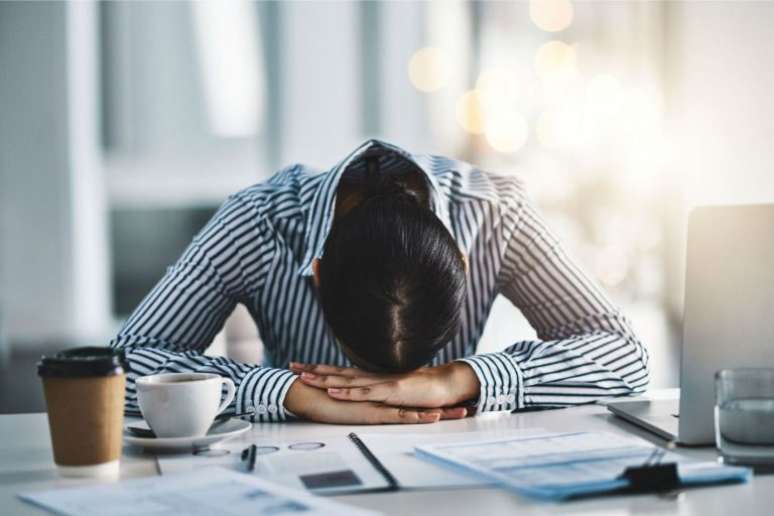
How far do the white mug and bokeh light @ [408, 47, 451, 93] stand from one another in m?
3.89

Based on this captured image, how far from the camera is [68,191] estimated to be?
4418 millimetres

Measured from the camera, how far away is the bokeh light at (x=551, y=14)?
498cm

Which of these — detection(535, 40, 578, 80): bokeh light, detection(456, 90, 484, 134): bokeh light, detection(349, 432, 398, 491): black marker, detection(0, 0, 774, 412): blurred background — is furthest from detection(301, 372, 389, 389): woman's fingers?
detection(535, 40, 578, 80): bokeh light

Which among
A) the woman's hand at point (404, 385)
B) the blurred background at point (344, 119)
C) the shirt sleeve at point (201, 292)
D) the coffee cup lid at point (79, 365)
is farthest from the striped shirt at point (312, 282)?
the blurred background at point (344, 119)

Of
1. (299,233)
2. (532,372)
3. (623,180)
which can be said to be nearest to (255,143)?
(623,180)

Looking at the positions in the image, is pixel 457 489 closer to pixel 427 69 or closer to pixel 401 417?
pixel 401 417

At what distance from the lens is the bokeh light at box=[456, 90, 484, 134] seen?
482 cm

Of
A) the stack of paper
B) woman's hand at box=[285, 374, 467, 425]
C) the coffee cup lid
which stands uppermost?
the coffee cup lid

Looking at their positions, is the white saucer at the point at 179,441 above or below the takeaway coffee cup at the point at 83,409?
below

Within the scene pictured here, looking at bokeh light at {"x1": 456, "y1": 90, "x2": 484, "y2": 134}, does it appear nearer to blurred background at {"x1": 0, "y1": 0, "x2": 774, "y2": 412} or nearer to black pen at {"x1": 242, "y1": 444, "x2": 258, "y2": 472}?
blurred background at {"x1": 0, "y1": 0, "x2": 774, "y2": 412}

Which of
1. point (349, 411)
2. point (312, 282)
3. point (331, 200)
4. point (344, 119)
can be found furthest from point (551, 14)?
point (349, 411)

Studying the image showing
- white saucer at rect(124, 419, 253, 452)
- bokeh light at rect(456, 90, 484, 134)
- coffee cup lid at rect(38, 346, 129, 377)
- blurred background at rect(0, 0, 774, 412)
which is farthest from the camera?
bokeh light at rect(456, 90, 484, 134)

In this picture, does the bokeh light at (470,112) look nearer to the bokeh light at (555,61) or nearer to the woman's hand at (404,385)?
the bokeh light at (555,61)

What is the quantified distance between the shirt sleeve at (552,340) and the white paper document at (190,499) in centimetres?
50
